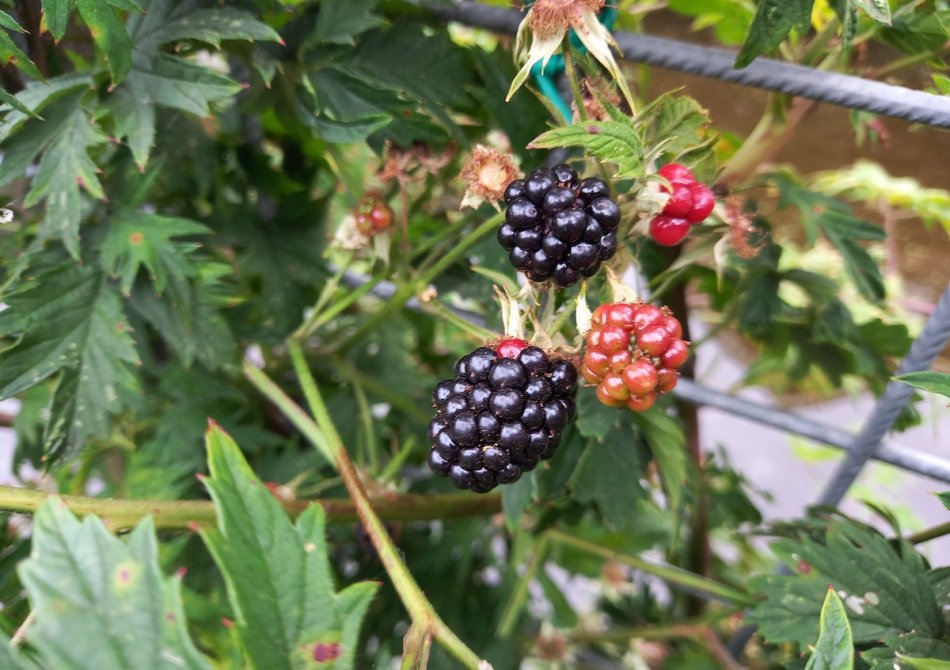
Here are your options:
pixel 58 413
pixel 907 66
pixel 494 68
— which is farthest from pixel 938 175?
pixel 58 413

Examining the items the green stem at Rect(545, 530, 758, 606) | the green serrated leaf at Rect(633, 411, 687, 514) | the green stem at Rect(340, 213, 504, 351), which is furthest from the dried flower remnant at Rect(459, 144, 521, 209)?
the green stem at Rect(545, 530, 758, 606)

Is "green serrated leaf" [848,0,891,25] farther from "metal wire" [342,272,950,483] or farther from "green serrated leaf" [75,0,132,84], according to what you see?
"green serrated leaf" [75,0,132,84]

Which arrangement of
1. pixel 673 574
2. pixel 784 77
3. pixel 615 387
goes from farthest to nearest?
pixel 673 574 < pixel 784 77 < pixel 615 387

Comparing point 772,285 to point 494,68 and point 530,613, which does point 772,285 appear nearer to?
point 494,68

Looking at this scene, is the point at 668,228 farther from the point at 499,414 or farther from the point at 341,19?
the point at 341,19

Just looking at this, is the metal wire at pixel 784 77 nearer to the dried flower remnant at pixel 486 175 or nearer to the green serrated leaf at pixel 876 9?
the green serrated leaf at pixel 876 9

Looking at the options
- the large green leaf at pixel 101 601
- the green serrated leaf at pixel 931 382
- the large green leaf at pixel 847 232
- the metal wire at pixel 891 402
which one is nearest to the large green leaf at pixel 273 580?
the large green leaf at pixel 101 601

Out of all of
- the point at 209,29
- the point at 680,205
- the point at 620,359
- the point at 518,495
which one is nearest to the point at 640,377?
the point at 620,359
